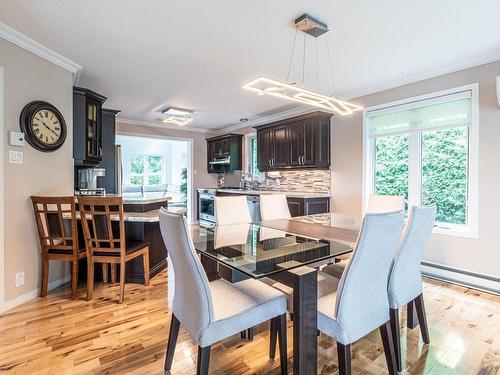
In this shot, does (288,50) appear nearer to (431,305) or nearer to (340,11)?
(340,11)

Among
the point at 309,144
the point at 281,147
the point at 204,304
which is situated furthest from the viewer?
the point at 281,147

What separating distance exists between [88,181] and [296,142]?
336 centimetres

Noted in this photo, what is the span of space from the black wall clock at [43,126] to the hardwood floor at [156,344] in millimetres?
1529

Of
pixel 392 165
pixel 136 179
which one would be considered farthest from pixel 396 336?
pixel 136 179

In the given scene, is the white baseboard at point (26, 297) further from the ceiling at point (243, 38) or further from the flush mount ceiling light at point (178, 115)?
the flush mount ceiling light at point (178, 115)

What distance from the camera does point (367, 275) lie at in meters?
1.42

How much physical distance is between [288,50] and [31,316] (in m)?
3.35

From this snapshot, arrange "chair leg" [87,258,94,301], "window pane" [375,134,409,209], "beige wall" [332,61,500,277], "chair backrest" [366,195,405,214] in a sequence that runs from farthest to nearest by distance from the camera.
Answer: "window pane" [375,134,409,209]
"beige wall" [332,61,500,277]
"chair backrest" [366,195,405,214]
"chair leg" [87,258,94,301]

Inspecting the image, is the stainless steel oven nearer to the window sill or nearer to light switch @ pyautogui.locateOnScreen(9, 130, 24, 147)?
light switch @ pyautogui.locateOnScreen(9, 130, 24, 147)

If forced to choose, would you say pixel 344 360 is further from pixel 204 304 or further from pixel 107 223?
pixel 107 223

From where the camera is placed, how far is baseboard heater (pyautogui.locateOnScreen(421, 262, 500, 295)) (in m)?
2.92

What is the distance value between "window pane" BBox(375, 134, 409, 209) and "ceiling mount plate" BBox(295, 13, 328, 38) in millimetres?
2074

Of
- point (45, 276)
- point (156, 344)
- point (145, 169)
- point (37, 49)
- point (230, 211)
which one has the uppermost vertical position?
point (37, 49)

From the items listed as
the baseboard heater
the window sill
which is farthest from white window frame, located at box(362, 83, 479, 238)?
the baseboard heater
